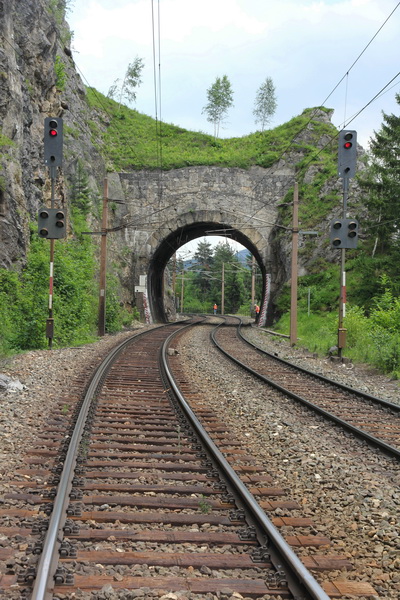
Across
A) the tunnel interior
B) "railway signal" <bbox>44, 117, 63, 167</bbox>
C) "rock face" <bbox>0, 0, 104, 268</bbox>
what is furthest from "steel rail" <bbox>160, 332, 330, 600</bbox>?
the tunnel interior

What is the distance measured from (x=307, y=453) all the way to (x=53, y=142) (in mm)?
10709

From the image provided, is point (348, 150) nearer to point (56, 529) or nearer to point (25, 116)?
point (25, 116)

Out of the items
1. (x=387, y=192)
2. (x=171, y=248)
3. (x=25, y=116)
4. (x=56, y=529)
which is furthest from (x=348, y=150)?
(x=171, y=248)

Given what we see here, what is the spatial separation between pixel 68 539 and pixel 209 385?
6.46 m

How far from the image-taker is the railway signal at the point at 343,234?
13.5 metres

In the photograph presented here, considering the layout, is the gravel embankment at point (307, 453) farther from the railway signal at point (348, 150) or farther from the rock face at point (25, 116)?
the rock face at point (25, 116)

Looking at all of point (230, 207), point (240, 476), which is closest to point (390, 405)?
point (240, 476)

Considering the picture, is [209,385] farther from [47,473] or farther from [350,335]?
[350,335]

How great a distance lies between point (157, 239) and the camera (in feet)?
95.8

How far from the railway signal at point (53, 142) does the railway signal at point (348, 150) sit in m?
6.90

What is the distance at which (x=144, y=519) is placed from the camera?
12.0ft

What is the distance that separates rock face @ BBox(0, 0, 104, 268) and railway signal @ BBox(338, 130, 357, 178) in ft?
30.0

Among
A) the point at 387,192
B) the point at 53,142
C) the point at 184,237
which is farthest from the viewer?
the point at 184,237

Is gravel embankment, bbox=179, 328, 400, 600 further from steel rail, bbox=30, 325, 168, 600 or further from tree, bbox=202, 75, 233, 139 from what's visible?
tree, bbox=202, 75, 233, 139
